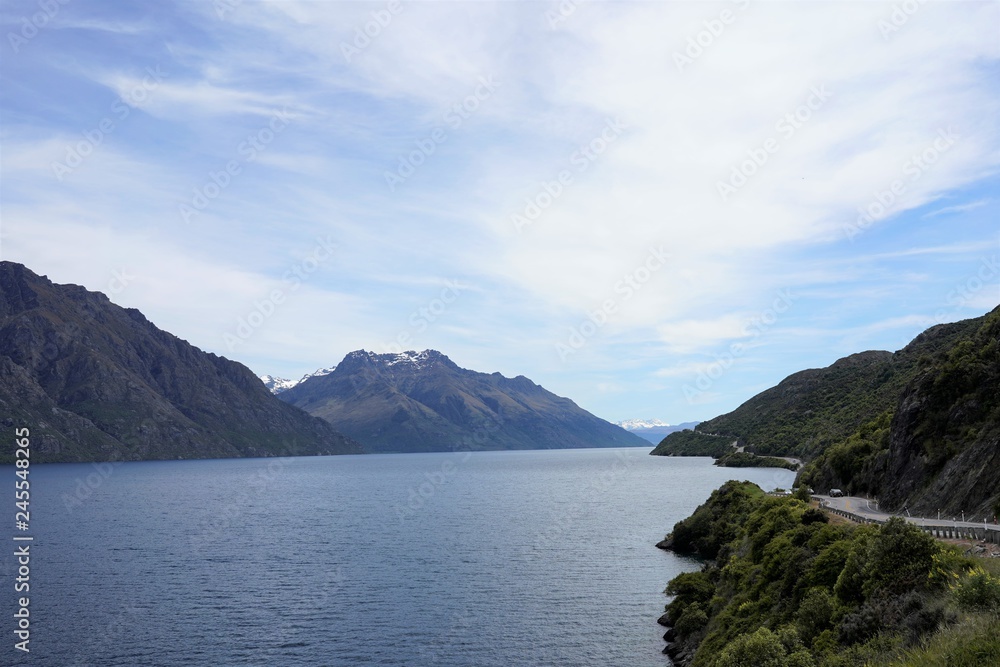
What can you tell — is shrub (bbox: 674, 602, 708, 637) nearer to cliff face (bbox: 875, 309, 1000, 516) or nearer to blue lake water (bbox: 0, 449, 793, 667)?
blue lake water (bbox: 0, 449, 793, 667)

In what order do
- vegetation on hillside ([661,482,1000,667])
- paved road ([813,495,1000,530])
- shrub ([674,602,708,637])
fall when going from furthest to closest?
1. shrub ([674,602,708,637])
2. paved road ([813,495,1000,530])
3. vegetation on hillside ([661,482,1000,667])

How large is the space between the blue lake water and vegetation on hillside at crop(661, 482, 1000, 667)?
31.3 feet

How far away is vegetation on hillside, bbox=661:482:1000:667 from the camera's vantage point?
2264 cm

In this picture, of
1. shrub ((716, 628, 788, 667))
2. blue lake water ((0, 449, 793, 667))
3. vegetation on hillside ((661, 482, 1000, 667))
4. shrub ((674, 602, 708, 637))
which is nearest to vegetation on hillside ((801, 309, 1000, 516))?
vegetation on hillside ((661, 482, 1000, 667))

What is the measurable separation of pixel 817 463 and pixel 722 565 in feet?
127

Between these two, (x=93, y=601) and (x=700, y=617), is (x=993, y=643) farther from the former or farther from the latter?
(x=93, y=601)

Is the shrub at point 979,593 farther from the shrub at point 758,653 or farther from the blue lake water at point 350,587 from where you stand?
the blue lake water at point 350,587

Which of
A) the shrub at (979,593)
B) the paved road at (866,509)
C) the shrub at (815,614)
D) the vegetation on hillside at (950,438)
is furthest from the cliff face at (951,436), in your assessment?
the shrub at (979,593)

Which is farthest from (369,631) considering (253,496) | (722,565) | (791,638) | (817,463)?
(253,496)

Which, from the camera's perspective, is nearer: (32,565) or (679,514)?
(32,565)

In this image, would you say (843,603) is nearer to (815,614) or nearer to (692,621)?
(815,614)

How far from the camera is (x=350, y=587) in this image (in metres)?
71.7

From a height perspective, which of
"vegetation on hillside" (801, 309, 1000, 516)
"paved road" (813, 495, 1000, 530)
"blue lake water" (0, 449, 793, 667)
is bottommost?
"blue lake water" (0, 449, 793, 667)

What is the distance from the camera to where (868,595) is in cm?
2962
